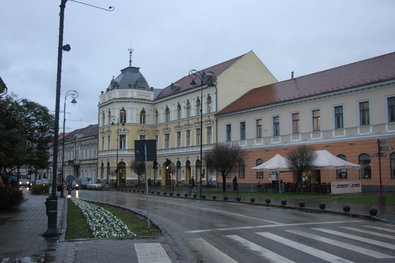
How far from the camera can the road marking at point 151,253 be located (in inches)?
327

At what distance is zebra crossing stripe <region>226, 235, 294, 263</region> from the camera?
27.3ft

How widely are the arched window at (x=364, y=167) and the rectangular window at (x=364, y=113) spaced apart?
9.05 feet

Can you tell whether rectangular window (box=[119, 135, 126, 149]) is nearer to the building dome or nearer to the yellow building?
the yellow building

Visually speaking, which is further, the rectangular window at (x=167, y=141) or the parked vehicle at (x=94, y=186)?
the rectangular window at (x=167, y=141)

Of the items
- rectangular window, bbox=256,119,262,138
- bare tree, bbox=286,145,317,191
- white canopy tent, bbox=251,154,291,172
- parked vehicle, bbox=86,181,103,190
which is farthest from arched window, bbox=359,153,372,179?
parked vehicle, bbox=86,181,103,190

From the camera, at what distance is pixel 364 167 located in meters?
33.2

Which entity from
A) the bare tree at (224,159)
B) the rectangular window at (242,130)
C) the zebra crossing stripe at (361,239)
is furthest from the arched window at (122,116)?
the zebra crossing stripe at (361,239)

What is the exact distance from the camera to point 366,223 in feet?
47.4

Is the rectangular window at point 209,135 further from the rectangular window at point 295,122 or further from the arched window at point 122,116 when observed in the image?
the arched window at point 122,116

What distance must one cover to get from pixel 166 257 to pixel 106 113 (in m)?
60.5

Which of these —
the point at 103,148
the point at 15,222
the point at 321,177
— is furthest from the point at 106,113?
the point at 15,222

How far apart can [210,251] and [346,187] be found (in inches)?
922

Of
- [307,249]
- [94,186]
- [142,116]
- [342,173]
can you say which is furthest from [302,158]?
[142,116]

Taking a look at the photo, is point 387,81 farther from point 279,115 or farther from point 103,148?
point 103,148
